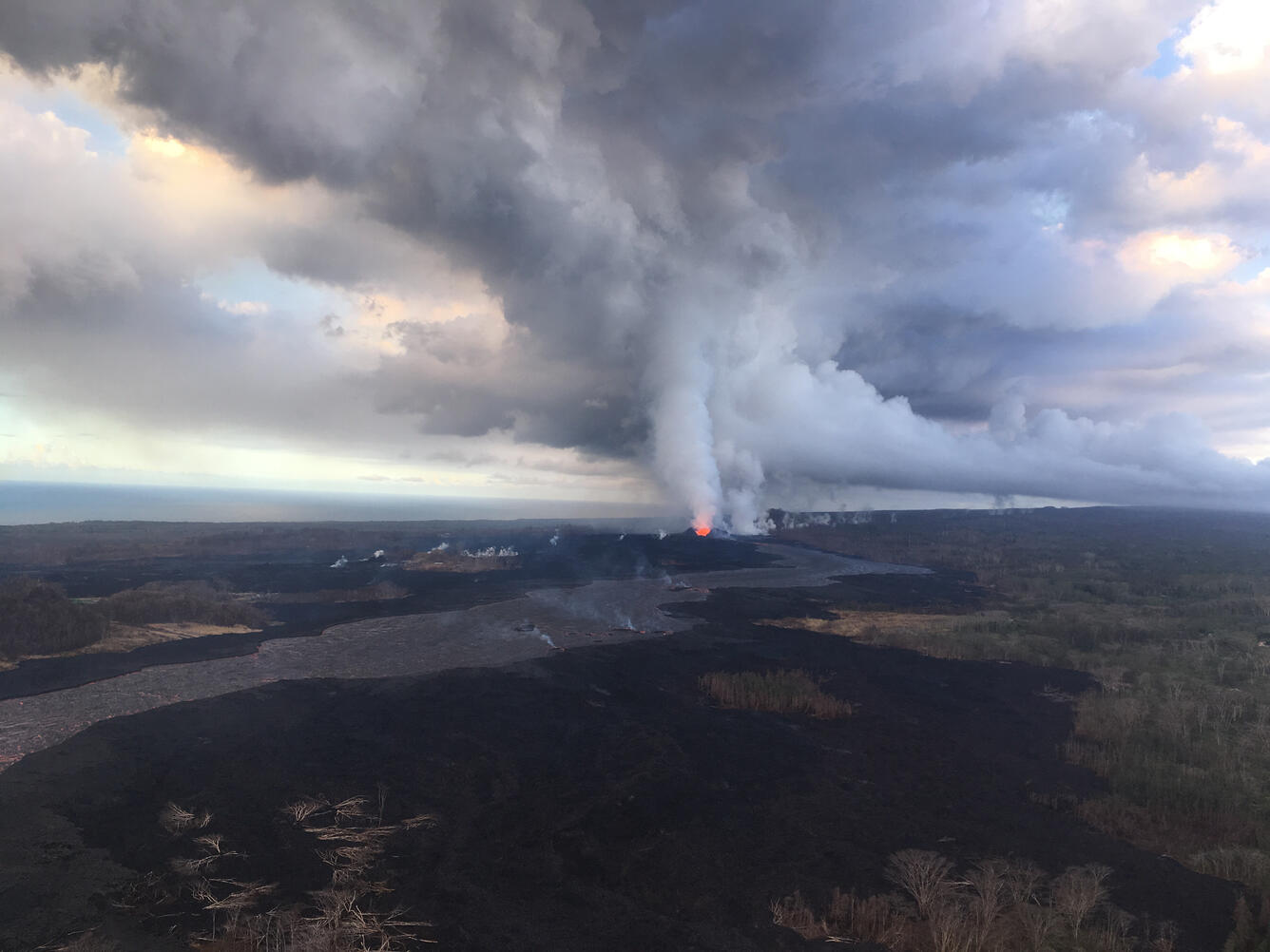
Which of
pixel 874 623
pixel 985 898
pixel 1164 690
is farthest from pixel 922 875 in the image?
pixel 874 623

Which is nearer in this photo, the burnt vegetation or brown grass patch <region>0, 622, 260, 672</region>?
the burnt vegetation

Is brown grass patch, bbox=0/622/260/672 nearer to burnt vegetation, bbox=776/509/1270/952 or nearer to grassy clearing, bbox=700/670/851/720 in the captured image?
grassy clearing, bbox=700/670/851/720

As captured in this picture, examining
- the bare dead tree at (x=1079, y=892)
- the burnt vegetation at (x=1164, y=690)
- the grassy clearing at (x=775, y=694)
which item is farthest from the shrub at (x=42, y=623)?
the burnt vegetation at (x=1164, y=690)

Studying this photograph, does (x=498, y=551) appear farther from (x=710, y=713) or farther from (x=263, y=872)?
(x=263, y=872)

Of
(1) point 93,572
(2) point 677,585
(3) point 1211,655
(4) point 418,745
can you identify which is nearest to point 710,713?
(4) point 418,745

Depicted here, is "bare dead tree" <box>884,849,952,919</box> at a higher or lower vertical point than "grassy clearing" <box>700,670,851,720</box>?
higher

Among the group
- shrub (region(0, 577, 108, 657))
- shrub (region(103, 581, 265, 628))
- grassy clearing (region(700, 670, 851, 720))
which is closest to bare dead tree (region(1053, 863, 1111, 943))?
grassy clearing (region(700, 670, 851, 720))

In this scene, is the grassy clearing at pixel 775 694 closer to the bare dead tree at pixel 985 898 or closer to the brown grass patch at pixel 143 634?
the bare dead tree at pixel 985 898

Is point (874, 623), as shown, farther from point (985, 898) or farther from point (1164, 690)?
point (985, 898)
